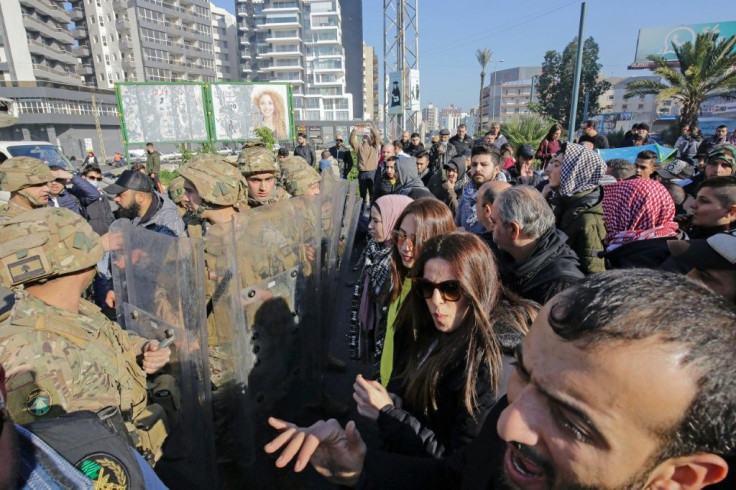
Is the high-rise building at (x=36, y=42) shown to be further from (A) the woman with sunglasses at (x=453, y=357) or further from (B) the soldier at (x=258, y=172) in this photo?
(A) the woman with sunglasses at (x=453, y=357)

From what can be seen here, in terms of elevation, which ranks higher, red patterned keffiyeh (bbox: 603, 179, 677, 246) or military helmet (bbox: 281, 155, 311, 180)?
military helmet (bbox: 281, 155, 311, 180)

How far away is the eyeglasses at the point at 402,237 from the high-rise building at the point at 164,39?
6240 centimetres

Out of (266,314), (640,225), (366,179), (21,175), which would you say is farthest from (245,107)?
(640,225)

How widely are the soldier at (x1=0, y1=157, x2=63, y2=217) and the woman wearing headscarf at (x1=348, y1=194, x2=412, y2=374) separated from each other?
3212mm

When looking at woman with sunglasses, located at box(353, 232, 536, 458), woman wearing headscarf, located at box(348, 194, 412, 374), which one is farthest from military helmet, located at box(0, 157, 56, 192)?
woman with sunglasses, located at box(353, 232, 536, 458)

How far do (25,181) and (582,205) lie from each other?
4.96 metres

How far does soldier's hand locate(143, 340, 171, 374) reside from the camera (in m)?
2.09

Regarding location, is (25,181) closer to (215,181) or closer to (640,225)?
(215,181)

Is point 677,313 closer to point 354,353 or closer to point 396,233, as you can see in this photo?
point 396,233

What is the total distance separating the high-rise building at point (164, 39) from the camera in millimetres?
58781

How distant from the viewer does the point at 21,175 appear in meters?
3.76

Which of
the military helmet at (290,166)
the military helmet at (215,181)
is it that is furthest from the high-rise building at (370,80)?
the military helmet at (215,181)

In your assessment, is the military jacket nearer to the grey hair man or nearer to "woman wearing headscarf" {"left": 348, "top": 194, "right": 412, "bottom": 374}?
"woman wearing headscarf" {"left": 348, "top": 194, "right": 412, "bottom": 374}

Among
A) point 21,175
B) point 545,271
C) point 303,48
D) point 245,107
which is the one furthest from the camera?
point 303,48
